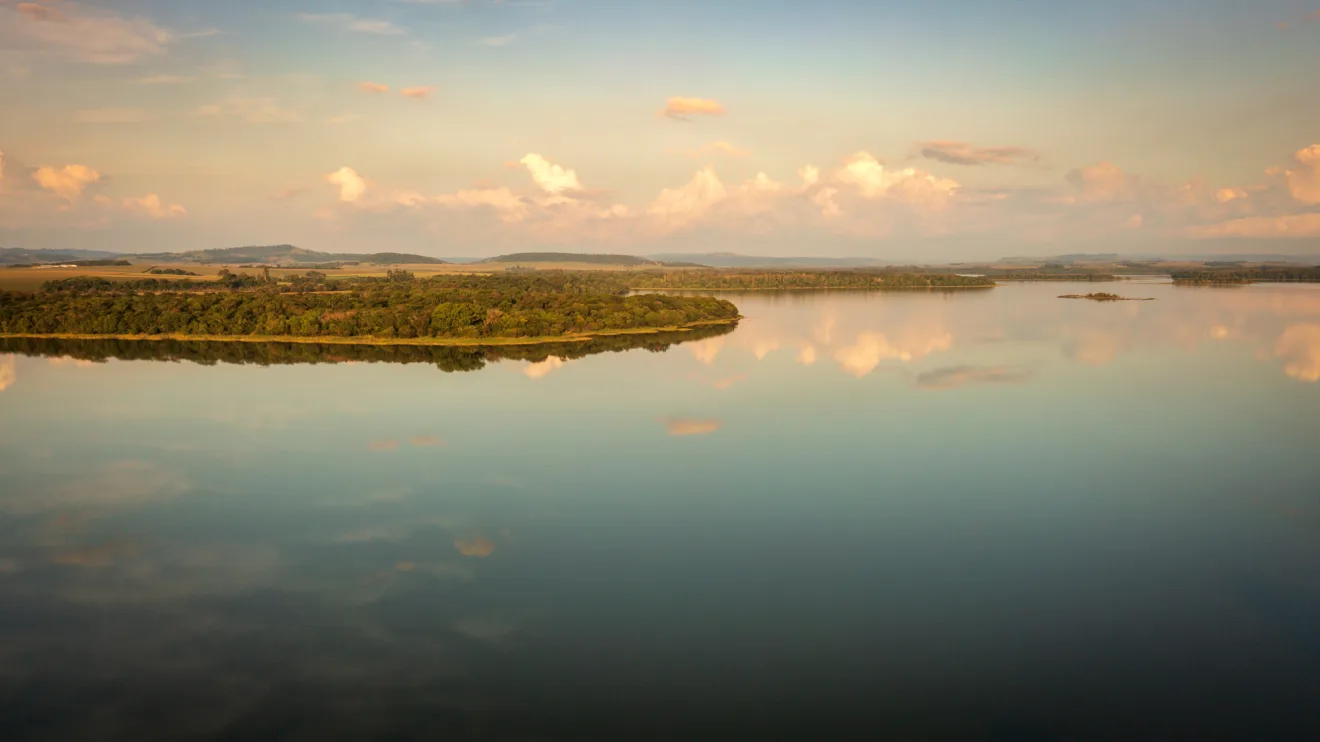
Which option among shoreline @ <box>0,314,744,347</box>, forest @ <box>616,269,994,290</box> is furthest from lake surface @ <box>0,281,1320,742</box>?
forest @ <box>616,269,994,290</box>

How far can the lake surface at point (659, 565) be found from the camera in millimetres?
12648

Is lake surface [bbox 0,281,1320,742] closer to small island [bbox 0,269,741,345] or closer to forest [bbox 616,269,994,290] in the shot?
small island [bbox 0,269,741,345]

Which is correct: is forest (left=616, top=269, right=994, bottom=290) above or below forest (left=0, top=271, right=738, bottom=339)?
above

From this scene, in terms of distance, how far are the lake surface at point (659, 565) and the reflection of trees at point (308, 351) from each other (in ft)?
39.8

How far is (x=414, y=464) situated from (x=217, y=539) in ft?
23.8

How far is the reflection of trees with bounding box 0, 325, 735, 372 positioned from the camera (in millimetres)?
50844

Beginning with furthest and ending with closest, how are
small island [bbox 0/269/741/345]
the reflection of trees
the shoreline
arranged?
small island [bbox 0/269/741/345] < the shoreline < the reflection of trees

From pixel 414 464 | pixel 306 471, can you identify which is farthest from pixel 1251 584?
pixel 306 471

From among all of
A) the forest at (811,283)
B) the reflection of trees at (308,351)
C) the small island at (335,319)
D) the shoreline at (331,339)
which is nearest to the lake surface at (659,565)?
the reflection of trees at (308,351)

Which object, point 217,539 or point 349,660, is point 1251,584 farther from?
point 217,539

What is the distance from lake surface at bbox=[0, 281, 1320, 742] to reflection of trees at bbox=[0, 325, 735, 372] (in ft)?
39.8

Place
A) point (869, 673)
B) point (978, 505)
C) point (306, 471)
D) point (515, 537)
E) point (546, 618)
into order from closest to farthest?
1. point (869, 673)
2. point (546, 618)
3. point (515, 537)
4. point (978, 505)
5. point (306, 471)

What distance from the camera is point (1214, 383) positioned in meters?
42.0

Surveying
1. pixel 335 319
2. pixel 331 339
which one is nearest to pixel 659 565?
pixel 331 339
